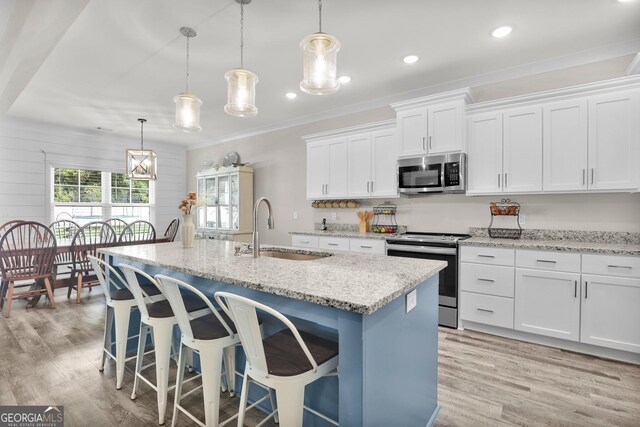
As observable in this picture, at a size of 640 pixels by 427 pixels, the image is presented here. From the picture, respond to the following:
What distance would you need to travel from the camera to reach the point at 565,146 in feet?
9.52

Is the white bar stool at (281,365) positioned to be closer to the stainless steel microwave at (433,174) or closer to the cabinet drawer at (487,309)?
the cabinet drawer at (487,309)

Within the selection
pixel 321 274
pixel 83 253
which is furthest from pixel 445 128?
pixel 83 253

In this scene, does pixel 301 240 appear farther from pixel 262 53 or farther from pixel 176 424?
pixel 176 424

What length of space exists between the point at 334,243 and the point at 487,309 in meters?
1.84

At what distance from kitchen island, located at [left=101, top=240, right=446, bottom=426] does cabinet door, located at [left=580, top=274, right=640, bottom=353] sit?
166 centimetres

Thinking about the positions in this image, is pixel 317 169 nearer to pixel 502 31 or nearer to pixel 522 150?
pixel 522 150

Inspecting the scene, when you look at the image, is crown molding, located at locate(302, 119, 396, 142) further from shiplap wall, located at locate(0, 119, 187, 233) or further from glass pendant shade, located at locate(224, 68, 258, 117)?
shiplap wall, located at locate(0, 119, 187, 233)

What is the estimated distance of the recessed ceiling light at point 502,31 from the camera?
2.57 m

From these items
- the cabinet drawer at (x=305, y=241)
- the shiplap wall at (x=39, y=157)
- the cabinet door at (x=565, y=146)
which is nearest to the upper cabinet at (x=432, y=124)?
the cabinet door at (x=565, y=146)

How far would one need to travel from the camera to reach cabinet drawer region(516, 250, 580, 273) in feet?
8.66

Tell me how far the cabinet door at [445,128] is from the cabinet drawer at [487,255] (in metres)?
1.05

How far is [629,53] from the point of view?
9.36 ft

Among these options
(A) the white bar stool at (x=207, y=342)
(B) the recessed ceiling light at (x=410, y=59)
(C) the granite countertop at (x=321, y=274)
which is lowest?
(A) the white bar stool at (x=207, y=342)
